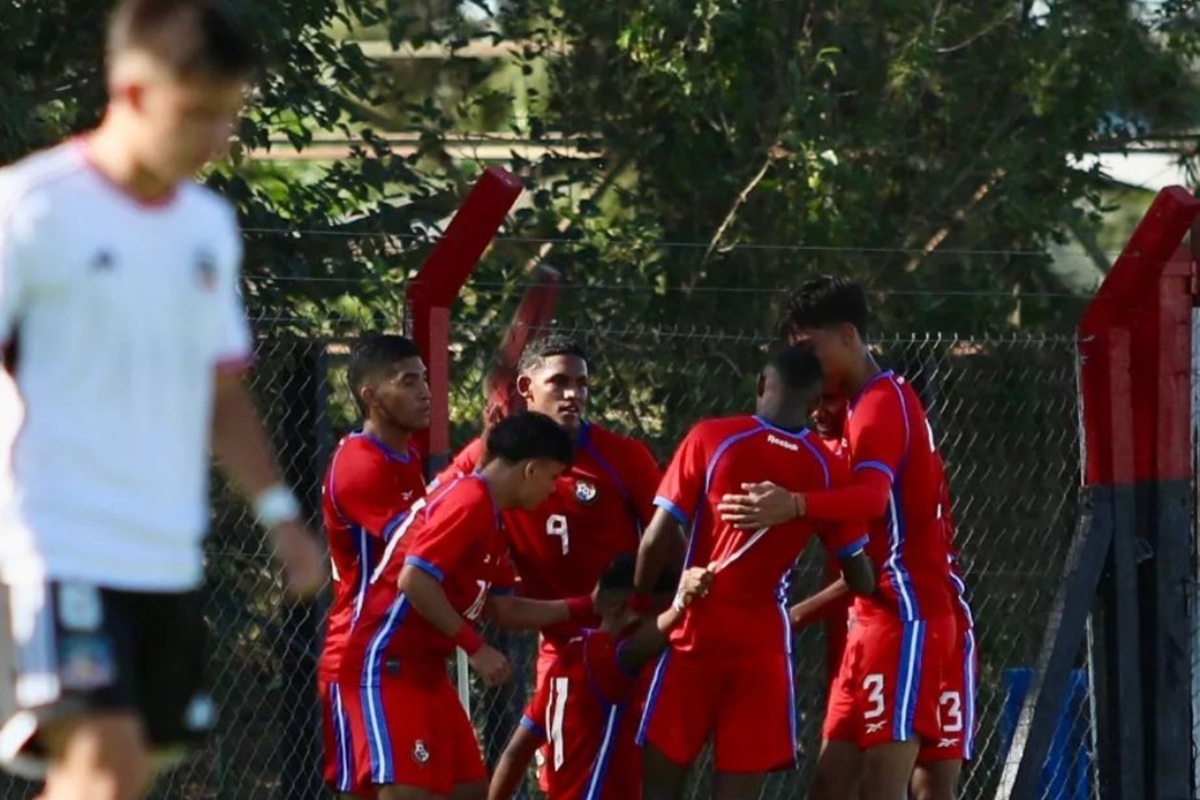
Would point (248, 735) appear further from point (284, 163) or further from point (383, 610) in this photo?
point (284, 163)

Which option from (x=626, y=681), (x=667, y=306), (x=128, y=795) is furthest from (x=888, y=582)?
(x=667, y=306)

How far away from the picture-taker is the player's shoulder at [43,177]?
4.57m

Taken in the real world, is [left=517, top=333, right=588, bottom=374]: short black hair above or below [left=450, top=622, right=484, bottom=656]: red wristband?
above

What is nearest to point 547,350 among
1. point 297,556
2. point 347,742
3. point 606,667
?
point 606,667

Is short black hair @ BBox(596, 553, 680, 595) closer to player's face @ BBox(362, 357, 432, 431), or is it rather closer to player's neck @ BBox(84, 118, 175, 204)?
player's face @ BBox(362, 357, 432, 431)

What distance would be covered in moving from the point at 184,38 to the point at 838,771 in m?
4.25

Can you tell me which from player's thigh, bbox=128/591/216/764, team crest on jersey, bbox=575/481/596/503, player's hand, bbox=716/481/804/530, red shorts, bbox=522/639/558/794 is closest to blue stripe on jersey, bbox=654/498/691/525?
player's hand, bbox=716/481/804/530

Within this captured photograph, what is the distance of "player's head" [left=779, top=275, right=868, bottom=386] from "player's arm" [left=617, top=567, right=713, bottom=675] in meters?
0.85

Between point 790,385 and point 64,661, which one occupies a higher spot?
point 790,385

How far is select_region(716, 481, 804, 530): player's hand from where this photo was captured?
742cm

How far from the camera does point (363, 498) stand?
7.37 m

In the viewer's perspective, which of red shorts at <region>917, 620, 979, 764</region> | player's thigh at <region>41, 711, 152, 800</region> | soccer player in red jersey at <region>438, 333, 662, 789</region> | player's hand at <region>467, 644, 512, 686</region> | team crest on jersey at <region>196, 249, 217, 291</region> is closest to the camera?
player's thigh at <region>41, 711, 152, 800</region>

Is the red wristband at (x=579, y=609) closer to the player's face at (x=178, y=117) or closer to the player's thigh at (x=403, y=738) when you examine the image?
the player's thigh at (x=403, y=738)

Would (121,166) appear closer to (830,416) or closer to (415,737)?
(415,737)
